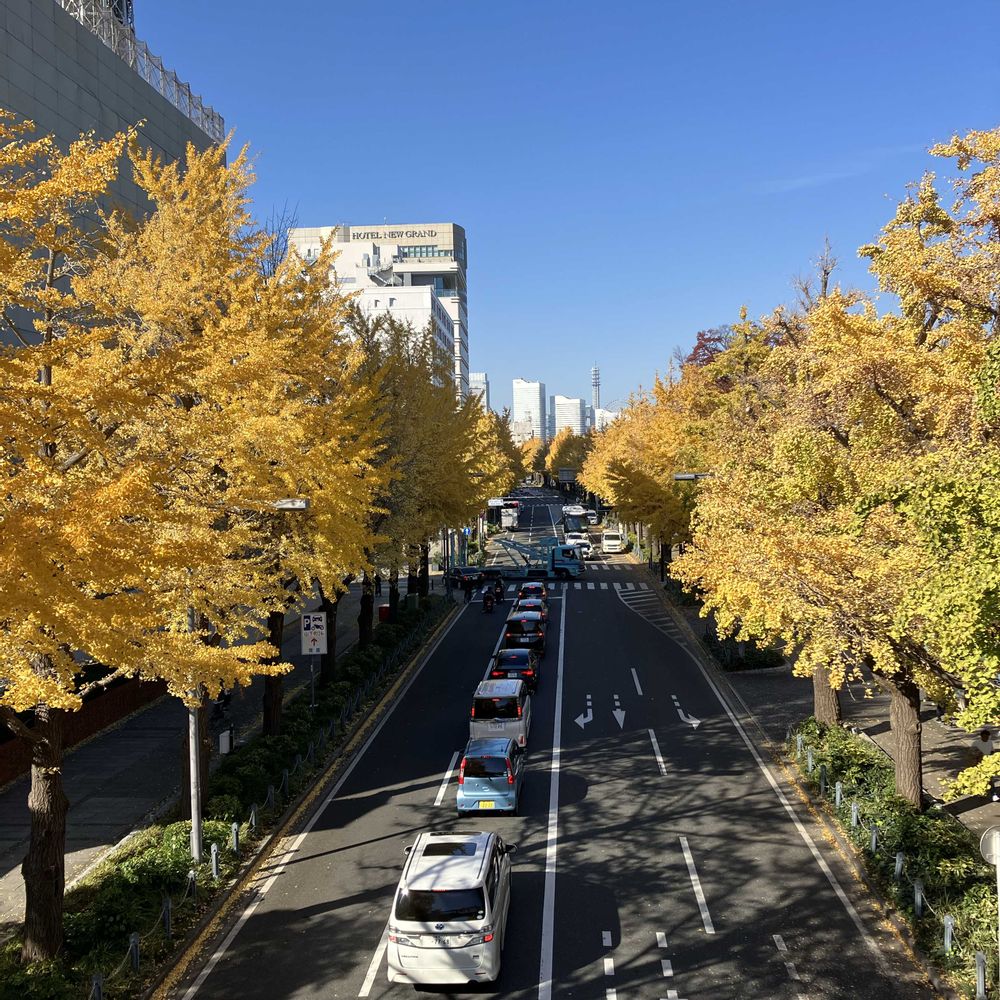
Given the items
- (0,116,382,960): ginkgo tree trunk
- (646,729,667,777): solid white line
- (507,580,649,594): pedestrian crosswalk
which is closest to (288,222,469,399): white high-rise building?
(507,580,649,594): pedestrian crosswalk

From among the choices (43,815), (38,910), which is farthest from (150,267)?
(38,910)

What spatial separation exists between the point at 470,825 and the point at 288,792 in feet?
14.1

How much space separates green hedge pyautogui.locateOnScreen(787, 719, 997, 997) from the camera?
38.2 feet

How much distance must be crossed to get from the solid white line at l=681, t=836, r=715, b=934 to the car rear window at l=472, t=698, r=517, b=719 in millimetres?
6650

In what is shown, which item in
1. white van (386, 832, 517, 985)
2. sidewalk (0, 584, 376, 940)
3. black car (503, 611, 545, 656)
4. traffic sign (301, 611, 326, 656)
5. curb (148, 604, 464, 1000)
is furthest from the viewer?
black car (503, 611, 545, 656)

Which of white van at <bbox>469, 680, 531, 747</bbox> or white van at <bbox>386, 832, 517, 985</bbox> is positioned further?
white van at <bbox>469, 680, 531, 747</bbox>

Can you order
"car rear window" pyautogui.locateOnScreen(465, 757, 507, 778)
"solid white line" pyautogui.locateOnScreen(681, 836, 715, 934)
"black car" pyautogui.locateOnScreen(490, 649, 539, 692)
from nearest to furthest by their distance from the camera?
"solid white line" pyautogui.locateOnScreen(681, 836, 715, 934)
"car rear window" pyautogui.locateOnScreen(465, 757, 507, 778)
"black car" pyautogui.locateOnScreen(490, 649, 539, 692)

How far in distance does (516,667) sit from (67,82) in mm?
25562

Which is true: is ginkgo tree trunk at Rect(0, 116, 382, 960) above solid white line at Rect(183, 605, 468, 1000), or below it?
above

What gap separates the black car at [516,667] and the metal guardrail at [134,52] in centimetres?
2780

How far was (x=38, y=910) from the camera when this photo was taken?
39.3 ft

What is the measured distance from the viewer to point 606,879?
15.1 metres

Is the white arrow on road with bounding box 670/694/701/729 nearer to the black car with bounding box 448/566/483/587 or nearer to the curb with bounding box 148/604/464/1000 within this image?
the curb with bounding box 148/604/464/1000

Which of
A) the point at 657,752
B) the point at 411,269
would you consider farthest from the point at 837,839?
the point at 411,269
